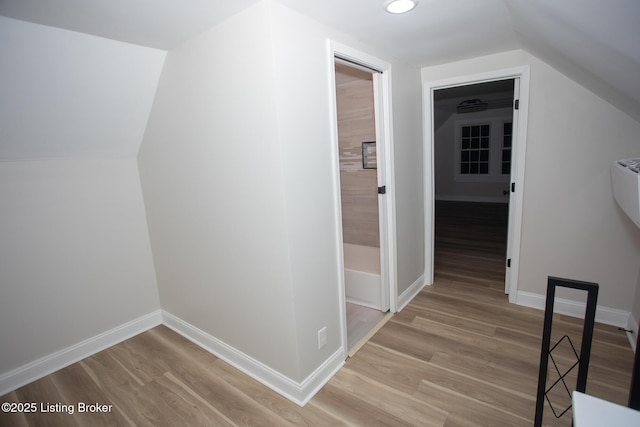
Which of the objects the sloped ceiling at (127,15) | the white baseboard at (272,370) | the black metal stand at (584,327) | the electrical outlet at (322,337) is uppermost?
the sloped ceiling at (127,15)

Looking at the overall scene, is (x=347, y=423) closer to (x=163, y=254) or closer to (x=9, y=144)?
(x=163, y=254)

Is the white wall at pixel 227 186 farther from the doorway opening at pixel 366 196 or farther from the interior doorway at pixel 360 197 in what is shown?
the interior doorway at pixel 360 197

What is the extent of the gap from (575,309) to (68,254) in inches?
159

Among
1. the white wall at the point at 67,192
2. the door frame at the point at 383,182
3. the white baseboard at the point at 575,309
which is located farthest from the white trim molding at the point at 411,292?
the white wall at the point at 67,192

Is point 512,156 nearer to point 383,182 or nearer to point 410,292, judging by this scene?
point 383,182

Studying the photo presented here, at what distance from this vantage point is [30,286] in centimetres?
224

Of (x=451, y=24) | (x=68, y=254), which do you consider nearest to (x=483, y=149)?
(x=451, y=24)

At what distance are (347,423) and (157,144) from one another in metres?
2.28

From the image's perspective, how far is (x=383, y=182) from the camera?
266cm

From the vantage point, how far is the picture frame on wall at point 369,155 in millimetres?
2848

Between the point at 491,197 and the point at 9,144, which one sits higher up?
the point at 9,144

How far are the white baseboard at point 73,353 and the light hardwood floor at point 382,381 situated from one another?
2.5 inches

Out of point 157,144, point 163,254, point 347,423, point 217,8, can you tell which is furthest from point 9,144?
point 347,423

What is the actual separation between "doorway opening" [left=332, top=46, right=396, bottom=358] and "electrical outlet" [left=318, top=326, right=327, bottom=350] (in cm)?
36
